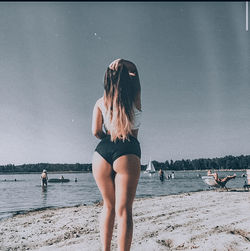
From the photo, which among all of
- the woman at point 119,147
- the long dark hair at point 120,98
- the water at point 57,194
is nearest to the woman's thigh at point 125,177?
the woman at point 119,147

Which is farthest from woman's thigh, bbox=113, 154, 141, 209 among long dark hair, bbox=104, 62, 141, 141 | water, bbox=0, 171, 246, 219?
water, bbox=0, 171, 246, 219

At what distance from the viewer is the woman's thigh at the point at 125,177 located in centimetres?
219

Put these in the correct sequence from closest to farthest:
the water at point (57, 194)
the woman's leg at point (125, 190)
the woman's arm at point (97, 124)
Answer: the woman's leg at point (125, 190), the woman's arm at point (97, 124), the water at point (57, 194)

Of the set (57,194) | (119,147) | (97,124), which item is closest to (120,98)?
(97,124)

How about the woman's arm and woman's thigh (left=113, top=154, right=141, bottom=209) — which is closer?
woman's thigh (left=113, top=154, right=141, bottom=209)

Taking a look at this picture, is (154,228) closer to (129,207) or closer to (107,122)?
(129,207)

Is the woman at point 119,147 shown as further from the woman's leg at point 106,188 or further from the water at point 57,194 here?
the water at point 57,194

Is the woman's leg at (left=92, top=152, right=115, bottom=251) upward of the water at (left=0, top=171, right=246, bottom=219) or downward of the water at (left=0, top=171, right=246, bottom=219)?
upward

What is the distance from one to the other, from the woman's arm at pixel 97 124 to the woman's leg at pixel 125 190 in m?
0.35

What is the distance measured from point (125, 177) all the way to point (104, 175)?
221mm

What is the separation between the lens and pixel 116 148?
87.5 inches

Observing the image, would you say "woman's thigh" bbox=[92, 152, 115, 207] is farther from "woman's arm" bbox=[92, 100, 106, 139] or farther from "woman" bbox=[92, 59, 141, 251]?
"woman's arm" bbox=[92, 100, 106, 139]

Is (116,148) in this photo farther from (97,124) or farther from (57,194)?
(57,194)

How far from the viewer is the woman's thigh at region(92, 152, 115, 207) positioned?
2.27 metres
